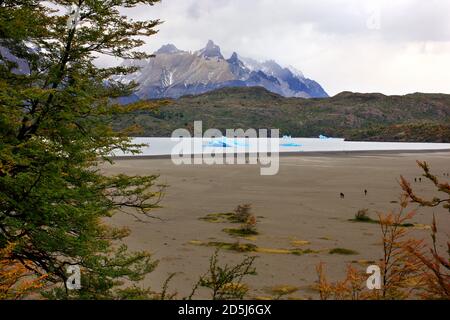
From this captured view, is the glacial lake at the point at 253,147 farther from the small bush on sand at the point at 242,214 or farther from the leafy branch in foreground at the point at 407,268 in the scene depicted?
the leafy branch in foreground at the point at 407,268

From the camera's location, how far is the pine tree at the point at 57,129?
5844 millimetres

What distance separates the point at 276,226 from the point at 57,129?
461 inches

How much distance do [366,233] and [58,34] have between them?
12504mm

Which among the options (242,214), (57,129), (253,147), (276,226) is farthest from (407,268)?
(253,147)

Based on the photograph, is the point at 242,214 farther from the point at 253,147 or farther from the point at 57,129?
the point at 253,147

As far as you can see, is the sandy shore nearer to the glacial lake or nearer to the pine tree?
the pine tree

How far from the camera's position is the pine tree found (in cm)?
584

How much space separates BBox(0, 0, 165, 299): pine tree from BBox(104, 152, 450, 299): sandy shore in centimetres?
389

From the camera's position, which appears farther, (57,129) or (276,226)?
(276,226)

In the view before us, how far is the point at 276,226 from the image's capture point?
1686 centimetres

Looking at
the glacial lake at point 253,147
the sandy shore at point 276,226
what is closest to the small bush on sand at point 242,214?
the sandy shore at point 276,226

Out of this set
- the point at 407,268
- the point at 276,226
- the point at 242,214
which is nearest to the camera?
the point at 407,268
